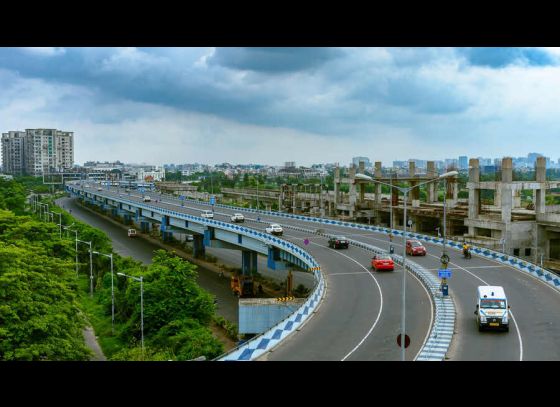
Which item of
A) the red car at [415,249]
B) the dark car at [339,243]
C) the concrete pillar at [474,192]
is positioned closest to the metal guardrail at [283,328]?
the dark car at [339,243]

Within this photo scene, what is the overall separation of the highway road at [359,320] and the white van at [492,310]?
2.42 metres

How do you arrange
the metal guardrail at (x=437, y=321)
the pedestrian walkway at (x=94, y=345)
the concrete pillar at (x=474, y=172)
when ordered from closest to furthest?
the metal guardrail at (x=437, y=321) < the pedestrian walkway at (x=94, y=345) < the concrete pillar at (x=474, y=172)

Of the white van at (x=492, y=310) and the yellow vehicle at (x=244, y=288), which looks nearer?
the white van at (x=492, y=310)

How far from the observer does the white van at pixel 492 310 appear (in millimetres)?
23578

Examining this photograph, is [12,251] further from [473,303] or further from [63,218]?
[63,218]

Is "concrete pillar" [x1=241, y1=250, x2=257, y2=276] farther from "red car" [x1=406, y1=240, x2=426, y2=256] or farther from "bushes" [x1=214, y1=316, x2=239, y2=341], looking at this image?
"red car" [x1=406, y1=240, x2=426, y2=256]

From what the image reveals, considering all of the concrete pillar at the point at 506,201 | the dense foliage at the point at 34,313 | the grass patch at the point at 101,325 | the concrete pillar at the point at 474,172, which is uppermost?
the concrete pillar at the point at 474,172

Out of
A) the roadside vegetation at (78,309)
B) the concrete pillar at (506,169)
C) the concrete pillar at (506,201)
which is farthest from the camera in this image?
the concrete pillar at (506,169)

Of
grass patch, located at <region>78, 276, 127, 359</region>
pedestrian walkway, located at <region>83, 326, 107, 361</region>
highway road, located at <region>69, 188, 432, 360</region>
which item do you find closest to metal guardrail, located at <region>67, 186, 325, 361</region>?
highway road, located at <region>69, 188, 432, 360</region>

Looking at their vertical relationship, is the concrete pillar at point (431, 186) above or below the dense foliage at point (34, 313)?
above

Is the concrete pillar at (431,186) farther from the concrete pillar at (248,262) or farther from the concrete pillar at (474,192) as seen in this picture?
the concrete pillar at (248,262)

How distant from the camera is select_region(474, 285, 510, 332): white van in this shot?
23.6 meters
